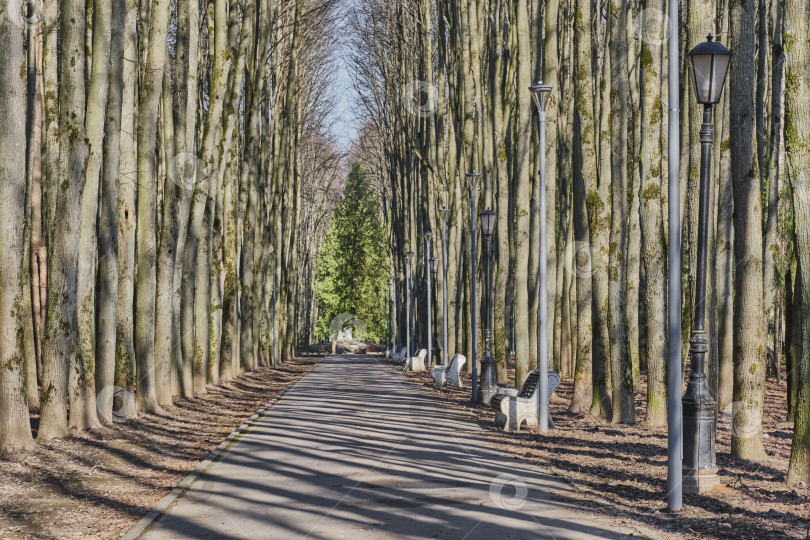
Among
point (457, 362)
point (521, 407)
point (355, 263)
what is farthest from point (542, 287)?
point (355, 263)

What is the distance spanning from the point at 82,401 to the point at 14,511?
5559 millimetres

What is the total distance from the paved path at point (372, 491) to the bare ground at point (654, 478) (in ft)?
1.43

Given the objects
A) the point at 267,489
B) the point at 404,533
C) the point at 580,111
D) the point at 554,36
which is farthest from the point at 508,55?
the point at 404,533

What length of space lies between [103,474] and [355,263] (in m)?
76.2

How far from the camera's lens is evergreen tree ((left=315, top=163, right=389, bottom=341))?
286 ft

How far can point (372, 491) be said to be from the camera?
10.3 metres

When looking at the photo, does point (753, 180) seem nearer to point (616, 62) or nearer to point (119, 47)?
point (616, 62)

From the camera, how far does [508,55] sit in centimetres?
2905

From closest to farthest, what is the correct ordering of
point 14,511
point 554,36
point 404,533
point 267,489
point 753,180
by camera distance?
point 404,533 < point 14,511 < point 267,489 < point 753,180 < point 554,36

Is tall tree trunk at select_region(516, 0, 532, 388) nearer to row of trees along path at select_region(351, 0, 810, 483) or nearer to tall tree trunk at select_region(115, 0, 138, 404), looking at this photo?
row of trees along path at select_region(351, 0, 810, 483)

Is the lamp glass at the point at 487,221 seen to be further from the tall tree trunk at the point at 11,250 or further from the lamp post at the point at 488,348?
the tall tree trunk at the point at 11,250

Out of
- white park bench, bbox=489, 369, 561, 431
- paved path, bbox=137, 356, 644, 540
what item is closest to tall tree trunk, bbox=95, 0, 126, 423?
paved path, bbox=137, 356, 644, 540

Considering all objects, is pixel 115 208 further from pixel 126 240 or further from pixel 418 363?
pixel 418 363

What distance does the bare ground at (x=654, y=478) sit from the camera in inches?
332
